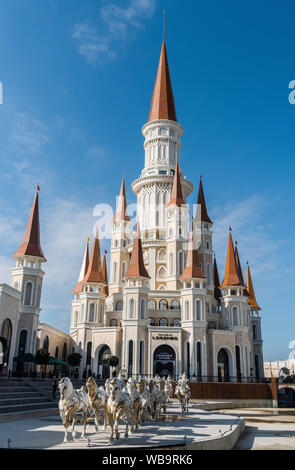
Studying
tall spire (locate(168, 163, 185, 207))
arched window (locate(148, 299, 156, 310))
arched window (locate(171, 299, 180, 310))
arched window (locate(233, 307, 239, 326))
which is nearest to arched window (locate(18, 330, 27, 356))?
arched window (locate(148, 299, 156, 310))

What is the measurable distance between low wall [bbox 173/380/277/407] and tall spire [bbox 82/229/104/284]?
68.0 feet

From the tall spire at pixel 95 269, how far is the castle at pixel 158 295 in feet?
0.42

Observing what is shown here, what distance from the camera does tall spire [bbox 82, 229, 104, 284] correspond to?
51.0 metres

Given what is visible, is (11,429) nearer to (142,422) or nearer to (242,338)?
(142,422)

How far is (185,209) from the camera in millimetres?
55625

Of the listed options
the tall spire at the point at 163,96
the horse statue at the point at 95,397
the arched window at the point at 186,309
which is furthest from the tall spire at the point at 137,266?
the horse statue at the point at 95,397

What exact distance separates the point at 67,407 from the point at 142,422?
463 cm

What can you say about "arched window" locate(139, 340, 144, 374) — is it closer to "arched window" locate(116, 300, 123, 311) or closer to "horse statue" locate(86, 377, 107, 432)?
"arched window" locate(116, 300, 123, 311)

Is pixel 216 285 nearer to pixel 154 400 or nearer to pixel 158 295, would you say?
pixel 158 295

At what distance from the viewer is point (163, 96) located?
66250 mm

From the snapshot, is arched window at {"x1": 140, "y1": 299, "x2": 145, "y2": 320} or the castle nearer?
the castle

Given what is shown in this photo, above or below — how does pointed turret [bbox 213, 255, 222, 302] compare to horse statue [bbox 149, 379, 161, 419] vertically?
above

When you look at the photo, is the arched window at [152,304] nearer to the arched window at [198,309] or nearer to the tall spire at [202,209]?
Result: the arched window at [198,309]
